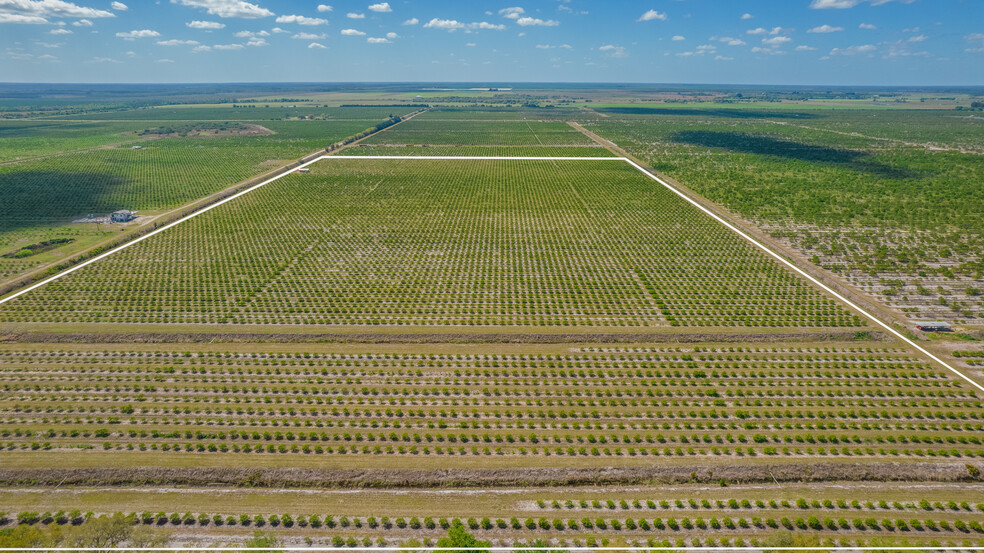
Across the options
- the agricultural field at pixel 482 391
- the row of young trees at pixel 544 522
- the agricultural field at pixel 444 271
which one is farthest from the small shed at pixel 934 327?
the row of young trees at pixel 544 522

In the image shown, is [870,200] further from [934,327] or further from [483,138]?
[483,138]

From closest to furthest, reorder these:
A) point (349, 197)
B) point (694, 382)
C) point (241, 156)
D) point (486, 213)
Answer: point (694, 382)
point (486, 213)
point (349, 197)
point (241, 156)

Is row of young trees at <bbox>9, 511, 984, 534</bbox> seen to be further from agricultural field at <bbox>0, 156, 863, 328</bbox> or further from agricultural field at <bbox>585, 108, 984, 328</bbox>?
agricultural field at <bbox>585, 108, 984, 328</bbox>

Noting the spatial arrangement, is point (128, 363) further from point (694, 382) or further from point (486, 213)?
point (486, 213)

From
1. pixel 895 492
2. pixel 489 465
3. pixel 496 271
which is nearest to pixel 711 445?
pixel 895 492

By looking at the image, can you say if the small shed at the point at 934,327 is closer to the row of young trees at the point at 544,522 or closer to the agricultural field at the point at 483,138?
the row of young trees at the point at 544,522
